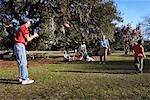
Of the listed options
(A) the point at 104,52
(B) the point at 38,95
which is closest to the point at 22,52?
(B) the point at 38,95

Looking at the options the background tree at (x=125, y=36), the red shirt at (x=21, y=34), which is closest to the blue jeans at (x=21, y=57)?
the red shirt at (x=21, y=34)

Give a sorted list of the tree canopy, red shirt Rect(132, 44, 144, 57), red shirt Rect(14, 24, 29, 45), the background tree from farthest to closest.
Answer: the background tree, the tree canopy, red shirt Rect(132, 44, 144, 57), red shirt Rect(14, 24, 29, 45)

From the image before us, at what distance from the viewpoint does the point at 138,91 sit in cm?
1076

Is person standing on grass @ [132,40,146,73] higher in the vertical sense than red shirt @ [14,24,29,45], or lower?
lower

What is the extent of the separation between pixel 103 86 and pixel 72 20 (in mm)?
29833

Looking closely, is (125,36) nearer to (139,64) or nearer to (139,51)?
(139,51)

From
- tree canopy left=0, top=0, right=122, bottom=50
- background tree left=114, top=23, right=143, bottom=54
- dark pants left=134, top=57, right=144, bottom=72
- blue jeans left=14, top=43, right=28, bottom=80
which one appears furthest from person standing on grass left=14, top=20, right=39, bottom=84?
background tree left=114, top=23, right=143, bottom=54

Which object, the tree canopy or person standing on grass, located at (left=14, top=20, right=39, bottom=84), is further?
the tree canopy

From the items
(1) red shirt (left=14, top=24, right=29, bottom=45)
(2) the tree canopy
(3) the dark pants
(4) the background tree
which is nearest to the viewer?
(1) red shirt (left=14, top=24, right=29, bottom=45)

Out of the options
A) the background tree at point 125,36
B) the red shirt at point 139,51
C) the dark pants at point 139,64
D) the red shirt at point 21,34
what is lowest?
the dark pants at point 139,64

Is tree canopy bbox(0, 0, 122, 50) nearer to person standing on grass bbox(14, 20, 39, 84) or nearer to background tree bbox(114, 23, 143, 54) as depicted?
person standing on grass bbox(14, 20, 39, 84)

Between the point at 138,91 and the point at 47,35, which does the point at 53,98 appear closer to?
the point at 138,91

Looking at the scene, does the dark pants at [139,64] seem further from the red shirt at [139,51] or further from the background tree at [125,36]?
the background tree at [125,36]

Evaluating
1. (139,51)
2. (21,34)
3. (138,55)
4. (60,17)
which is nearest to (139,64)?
(138,55)
